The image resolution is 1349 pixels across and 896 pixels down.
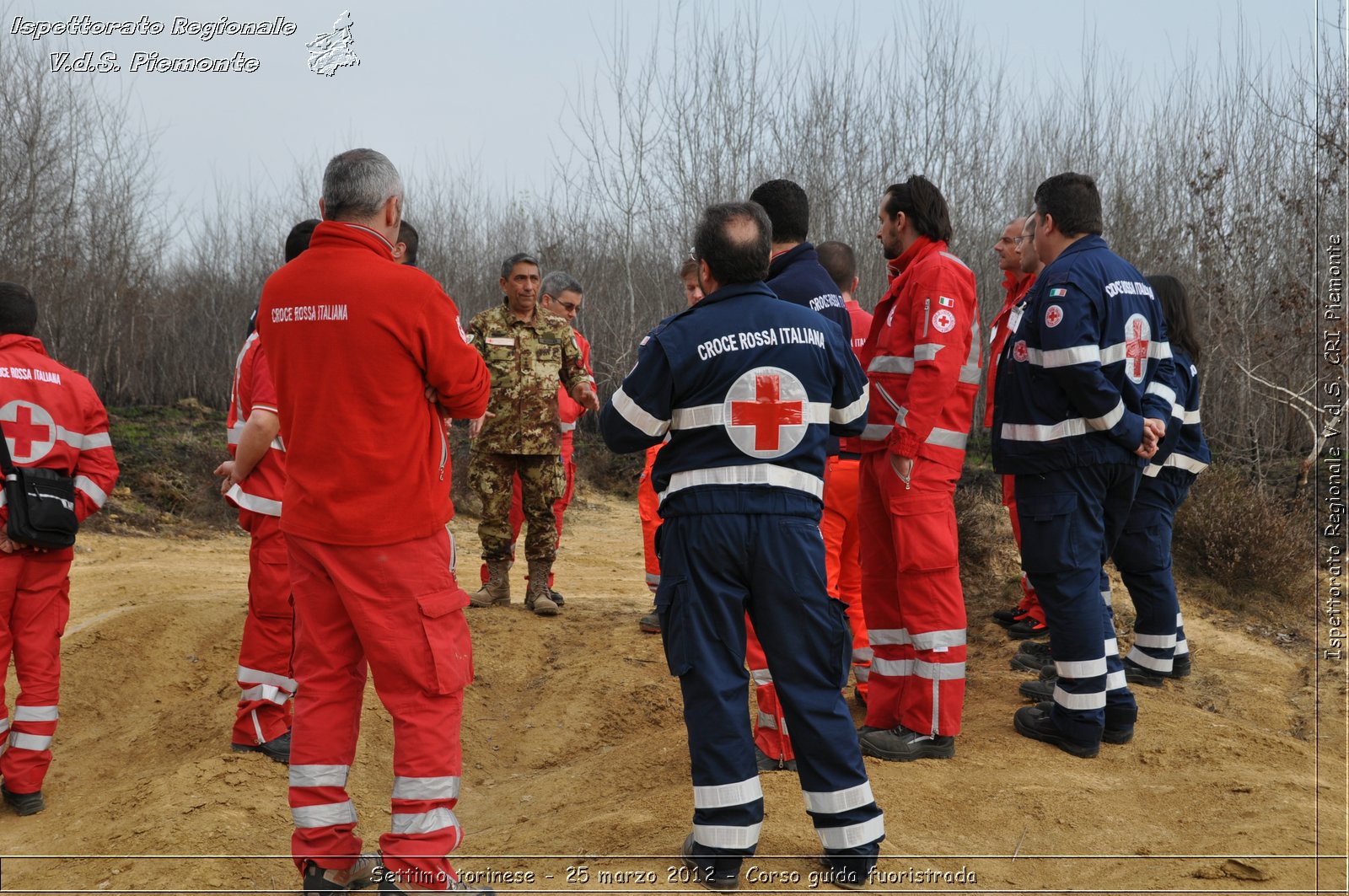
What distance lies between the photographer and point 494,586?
727 centimetres

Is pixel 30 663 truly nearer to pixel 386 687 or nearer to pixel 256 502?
pixel 256 502

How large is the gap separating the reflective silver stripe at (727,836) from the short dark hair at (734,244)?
6.08 ft

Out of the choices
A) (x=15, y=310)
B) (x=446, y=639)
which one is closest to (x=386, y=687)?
(x=446, y=639)

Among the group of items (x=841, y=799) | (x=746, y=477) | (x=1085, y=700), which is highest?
(x=746, y=477)

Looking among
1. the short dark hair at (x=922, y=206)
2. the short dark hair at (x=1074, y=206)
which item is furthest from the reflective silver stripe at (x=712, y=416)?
the short dark hair at (x=1074, y=206)

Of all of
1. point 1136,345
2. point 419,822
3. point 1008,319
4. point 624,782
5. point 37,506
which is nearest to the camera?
point 419,822

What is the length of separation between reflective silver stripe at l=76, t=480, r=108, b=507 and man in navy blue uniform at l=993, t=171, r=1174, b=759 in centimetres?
441

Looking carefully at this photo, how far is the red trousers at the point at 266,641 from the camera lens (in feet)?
15.0

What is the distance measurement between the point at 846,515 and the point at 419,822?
113 inches

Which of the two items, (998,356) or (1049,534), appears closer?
(1049,534)

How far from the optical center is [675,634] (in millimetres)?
3330

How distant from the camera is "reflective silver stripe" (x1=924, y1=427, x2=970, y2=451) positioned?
451 centimetres

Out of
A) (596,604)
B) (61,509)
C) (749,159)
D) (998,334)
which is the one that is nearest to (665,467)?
(61,509)

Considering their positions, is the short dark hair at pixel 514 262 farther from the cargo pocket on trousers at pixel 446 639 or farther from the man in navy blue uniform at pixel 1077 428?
the cargo pocket on trousers at pixel 446 639
